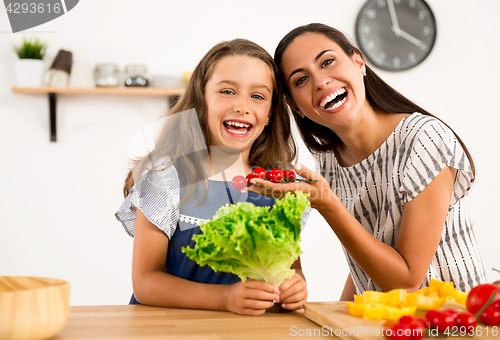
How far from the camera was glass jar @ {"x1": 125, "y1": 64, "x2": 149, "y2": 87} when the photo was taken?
2918 millimetres

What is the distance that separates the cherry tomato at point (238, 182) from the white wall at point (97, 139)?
1768mm

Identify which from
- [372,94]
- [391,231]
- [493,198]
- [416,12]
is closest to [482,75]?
[416,12]

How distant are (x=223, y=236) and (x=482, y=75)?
3.29 m

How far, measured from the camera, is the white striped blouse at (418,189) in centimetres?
128

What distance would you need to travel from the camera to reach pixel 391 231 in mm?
1363

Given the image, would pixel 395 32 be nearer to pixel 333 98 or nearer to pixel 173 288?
pixel 333 98

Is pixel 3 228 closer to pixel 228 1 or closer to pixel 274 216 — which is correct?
pixel 228 1

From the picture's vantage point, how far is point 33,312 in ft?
2.30

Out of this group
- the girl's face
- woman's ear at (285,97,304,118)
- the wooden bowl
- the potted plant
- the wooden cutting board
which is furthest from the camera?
the potted plant

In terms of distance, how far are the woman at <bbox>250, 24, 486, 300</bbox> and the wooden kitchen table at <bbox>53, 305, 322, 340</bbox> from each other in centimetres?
31

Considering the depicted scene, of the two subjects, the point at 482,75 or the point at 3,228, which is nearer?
the point at 3,228

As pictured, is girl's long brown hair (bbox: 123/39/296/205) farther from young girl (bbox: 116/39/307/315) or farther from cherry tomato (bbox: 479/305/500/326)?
cherry tomato (bbox: 479/305/500/326)

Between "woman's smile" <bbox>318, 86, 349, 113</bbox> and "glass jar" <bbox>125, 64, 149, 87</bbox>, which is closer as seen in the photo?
"woman's smile" <bbox>318, 86, 349, 113</bbox>

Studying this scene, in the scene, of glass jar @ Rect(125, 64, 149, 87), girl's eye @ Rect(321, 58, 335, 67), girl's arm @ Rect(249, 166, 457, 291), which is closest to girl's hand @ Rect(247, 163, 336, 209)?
girl's arm @ Rect(249, 166, 457, 291)
